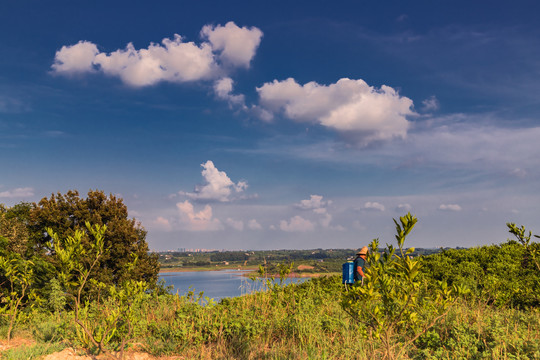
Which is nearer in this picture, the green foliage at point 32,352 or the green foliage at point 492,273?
the green foliage at point 32,352

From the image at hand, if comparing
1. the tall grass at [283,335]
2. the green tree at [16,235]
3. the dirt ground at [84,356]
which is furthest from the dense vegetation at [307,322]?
the green tree at [16,235]

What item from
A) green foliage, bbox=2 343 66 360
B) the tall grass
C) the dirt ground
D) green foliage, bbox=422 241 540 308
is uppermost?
green foliage, bbox=422 241 540 308

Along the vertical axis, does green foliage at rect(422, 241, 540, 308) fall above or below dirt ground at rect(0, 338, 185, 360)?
above

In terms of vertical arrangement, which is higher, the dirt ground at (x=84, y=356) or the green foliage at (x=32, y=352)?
the green foliage at (x=32, y=352)

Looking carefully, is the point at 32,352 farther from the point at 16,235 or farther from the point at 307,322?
the point at 16,235

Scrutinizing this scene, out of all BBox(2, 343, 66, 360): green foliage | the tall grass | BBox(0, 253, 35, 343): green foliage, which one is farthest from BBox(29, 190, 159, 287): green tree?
BBox(2, 343, 66, 360): green foliage

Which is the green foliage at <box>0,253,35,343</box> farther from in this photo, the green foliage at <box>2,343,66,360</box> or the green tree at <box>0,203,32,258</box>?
the green tree at <box>0,203,32,258</box>

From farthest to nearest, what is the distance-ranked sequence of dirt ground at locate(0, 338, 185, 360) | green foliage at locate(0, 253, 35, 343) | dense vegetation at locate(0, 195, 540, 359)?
green foliage at locate(0, 253, 35, 343)
dirt ground at locate(0, 338, 185, 360)
dense vegetation at locate(0, 195, 540, 359)

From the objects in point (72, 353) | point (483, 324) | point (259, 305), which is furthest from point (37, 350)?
point (483, 324)

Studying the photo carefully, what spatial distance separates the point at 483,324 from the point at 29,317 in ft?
32.7

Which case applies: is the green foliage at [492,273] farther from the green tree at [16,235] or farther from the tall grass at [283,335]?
the green tree at [16,235]

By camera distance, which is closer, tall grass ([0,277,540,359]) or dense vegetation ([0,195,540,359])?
dense vegetation ([0,195,540,359])

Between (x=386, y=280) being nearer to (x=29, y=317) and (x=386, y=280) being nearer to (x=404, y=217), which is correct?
(x=404, y=217)

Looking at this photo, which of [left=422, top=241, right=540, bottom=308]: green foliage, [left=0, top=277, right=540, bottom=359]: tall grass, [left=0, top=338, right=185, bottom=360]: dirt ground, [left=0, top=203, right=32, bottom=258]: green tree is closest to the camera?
[left=0, top=277, right=540, bottom=359]: tall grass
